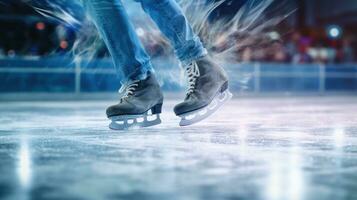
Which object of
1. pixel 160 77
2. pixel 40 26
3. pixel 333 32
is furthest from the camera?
pixel 333 32

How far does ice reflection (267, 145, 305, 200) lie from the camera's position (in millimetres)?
1396

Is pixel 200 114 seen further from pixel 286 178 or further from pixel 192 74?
pixel 286 178

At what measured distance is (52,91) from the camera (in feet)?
34.4

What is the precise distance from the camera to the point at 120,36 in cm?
276

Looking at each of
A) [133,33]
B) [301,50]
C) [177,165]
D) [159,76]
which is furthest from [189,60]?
[301,50]

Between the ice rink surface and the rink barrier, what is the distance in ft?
24.8

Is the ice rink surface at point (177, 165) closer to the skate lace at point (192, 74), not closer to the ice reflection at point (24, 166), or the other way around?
the ice reflection at point (24, 166)

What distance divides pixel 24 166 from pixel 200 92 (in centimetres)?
120

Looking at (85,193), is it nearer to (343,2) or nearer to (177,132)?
(177,132)

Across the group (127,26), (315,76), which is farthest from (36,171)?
(315,76)

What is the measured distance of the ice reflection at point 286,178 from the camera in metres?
1.40

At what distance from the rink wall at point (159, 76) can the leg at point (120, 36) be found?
24.9ft

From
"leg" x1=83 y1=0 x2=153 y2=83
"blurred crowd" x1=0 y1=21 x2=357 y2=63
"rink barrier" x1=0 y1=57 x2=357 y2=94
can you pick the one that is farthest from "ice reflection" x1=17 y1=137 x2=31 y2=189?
"rink barrier" x1=0 y1=57 x2=357 y2=94

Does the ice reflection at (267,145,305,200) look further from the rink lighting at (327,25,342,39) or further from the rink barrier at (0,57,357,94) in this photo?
the rink lighting at (327,25,342,39)
